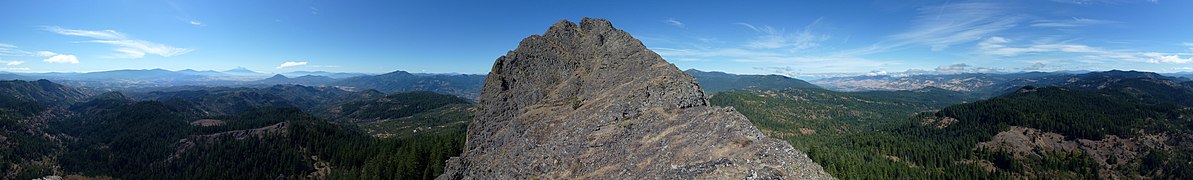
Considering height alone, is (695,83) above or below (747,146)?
above

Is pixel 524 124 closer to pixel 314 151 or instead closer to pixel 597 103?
pixel 597 103

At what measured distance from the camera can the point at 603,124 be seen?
49.9 m

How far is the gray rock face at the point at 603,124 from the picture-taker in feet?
117

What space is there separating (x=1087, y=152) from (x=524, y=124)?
25201 centimetres

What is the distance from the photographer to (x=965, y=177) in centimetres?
16025

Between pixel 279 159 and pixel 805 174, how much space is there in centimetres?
20889

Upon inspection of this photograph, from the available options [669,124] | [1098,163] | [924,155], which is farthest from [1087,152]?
[669,124]

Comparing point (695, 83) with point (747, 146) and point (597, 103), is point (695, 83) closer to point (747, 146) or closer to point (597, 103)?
point (597, 103)

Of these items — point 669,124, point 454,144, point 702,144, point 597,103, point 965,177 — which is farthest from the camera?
point 965,177

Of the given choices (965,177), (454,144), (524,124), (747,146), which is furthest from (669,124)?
(965,177)

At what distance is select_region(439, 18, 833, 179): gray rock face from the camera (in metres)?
35.8

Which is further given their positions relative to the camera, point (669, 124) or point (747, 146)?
point (669, 124)

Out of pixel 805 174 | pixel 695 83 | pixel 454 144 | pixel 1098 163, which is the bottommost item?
pixel 1098 163

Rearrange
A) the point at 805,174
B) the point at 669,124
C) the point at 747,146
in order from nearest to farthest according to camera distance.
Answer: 1. the point at 805,174
2. the point at 747,146
3. the point at 669,124
